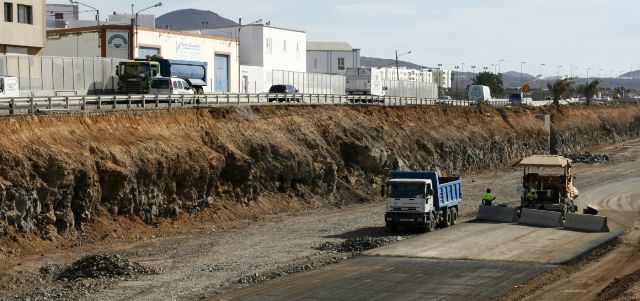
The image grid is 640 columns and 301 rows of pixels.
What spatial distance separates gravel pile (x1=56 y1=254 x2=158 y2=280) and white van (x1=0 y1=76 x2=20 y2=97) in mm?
20581

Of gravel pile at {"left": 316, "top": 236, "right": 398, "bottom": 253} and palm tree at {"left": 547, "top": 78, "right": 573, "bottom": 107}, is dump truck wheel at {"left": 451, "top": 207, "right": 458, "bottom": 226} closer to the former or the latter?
gravel pile at {"left": 316, "top": 236, "right": 398, "bottom": 253}

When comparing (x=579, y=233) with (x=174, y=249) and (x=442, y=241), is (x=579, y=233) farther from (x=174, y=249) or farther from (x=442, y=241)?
(x=174, y=249)

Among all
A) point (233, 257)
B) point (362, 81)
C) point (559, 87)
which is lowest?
point (233, 257)

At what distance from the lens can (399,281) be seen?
31.7 metres

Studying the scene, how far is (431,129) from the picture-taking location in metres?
82.1

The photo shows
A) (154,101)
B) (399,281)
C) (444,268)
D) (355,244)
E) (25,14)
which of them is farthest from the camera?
(25,14)

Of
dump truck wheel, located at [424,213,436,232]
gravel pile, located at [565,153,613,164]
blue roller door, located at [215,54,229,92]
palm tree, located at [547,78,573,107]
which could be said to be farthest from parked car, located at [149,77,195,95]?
palm tree, located at [547,78,573,107]

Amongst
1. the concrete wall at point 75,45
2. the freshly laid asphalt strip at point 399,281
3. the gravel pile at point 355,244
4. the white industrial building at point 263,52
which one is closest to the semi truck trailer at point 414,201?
the gravel pile at point 355,244

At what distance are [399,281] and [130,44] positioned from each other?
5076 cm

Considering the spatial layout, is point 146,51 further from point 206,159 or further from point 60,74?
point 206,159

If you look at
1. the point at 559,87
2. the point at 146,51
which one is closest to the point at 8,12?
the point at 146,51

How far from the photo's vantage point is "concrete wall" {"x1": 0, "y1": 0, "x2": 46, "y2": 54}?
65.0 metres

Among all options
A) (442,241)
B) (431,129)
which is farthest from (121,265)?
(431,129)

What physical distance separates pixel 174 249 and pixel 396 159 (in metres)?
31.2
